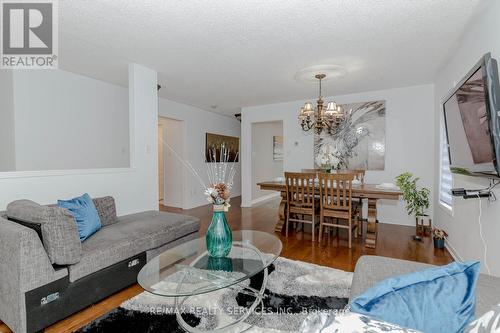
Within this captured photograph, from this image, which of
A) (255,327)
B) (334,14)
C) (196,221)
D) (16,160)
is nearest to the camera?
(255,327)

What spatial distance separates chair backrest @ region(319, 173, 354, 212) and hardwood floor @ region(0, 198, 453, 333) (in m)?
0.50

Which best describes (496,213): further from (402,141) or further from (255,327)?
(402,141)

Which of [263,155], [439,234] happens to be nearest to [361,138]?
[439,234]

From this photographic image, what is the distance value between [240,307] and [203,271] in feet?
1.42

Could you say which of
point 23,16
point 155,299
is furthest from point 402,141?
point 23,16

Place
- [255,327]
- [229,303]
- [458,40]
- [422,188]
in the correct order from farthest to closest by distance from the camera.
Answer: [422,188] < [458,40] < [229,303] < [255,327]

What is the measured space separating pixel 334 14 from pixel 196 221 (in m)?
2.39

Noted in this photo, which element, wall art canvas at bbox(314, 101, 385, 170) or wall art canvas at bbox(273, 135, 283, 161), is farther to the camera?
wall art canvas at bbox(273, 135, 283, 161)

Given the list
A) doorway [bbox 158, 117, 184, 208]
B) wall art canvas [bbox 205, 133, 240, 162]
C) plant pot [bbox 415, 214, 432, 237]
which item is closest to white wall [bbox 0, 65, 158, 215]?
doorway [bbox 158, 117, 184, 208]

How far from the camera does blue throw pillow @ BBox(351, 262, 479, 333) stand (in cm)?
72

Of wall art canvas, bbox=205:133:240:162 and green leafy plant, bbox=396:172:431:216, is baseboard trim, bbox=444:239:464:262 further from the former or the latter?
wall art canvas, bbox=205:133:240:162

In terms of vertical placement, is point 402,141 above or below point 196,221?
above

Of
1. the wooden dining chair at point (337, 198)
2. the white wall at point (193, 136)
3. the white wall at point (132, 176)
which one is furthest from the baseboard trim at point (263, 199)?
the white wall at point (132, 176)

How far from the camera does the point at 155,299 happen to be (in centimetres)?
192
